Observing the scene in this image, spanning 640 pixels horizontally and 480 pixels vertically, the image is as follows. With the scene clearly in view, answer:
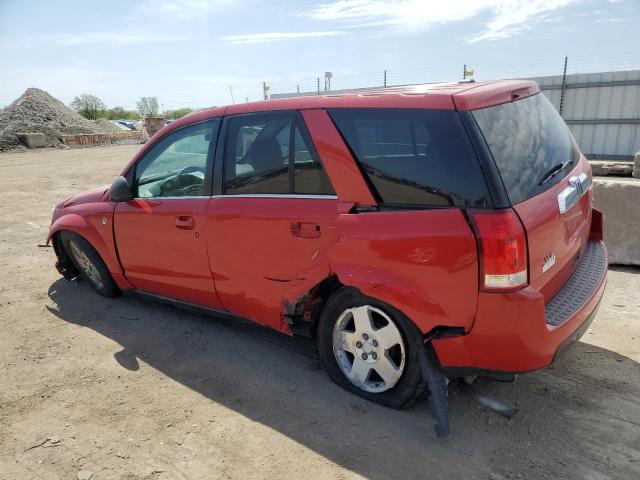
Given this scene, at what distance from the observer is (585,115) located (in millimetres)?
14531

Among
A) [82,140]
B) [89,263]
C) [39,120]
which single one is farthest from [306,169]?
[39,120]

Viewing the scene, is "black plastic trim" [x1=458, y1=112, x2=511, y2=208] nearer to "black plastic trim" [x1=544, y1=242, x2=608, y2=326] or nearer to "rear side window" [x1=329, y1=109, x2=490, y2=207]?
"rear side window" [x1=329, y1=109, x2=490, y2=207]

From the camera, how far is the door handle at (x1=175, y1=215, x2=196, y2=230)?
140 inches

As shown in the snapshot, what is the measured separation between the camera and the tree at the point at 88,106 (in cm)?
4798

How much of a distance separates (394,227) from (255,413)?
1.45 meters

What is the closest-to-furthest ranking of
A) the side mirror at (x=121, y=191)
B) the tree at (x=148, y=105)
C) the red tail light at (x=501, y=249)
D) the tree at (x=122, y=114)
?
the red tail light at (x=501, y=249) → the side mirror at (x=121, y=191) → the tree at (x=148, y=105) → the tree at (x=122, y=114)

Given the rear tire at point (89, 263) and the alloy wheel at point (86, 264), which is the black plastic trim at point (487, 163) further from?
the alloy wheel at point (86, 264)

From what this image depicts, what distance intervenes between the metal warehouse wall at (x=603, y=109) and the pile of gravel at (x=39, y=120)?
24706mm

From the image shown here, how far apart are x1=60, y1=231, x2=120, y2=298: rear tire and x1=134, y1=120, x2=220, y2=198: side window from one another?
3.21 feet

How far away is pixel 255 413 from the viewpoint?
2.96 m

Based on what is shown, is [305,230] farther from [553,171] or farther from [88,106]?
[88,106]

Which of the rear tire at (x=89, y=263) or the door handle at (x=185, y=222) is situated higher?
the door handle at (x=185, y=222)

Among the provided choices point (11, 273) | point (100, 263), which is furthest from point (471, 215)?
point (11, 273)

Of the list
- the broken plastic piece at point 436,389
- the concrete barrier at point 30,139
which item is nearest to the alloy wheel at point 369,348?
the broken plastic piece at point 436,389
